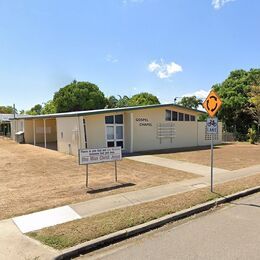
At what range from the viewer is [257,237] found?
554 centimetres

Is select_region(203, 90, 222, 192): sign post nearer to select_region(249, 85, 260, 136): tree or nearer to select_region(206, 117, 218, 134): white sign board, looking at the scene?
select_region(206, 117, 218, 134): white sign board

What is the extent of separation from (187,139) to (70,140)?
33.6 feet

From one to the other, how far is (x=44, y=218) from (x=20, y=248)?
1533 mm

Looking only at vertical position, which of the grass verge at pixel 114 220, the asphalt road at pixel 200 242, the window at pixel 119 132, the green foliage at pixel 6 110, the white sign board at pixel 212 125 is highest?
the green foliage at pixel 6 110

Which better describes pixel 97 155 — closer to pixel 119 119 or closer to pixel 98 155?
pixel 98 155

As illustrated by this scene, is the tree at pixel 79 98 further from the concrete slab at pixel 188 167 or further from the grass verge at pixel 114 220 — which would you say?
the grass verge at pixel 114 220

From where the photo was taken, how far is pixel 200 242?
5.35m

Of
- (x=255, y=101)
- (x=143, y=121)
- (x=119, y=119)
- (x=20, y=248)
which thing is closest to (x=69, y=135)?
(x=119, y=119)

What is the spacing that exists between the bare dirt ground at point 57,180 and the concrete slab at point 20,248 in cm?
119

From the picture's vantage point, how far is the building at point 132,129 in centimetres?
1852

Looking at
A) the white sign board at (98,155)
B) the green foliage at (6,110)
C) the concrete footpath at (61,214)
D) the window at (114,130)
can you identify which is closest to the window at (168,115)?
the window at (114,130)

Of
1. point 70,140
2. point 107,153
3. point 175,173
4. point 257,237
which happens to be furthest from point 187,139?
point 257,237

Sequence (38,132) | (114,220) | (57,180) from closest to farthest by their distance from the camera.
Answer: (114,220) < (57,180) < (38,132)

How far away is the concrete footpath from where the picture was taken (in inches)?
197
